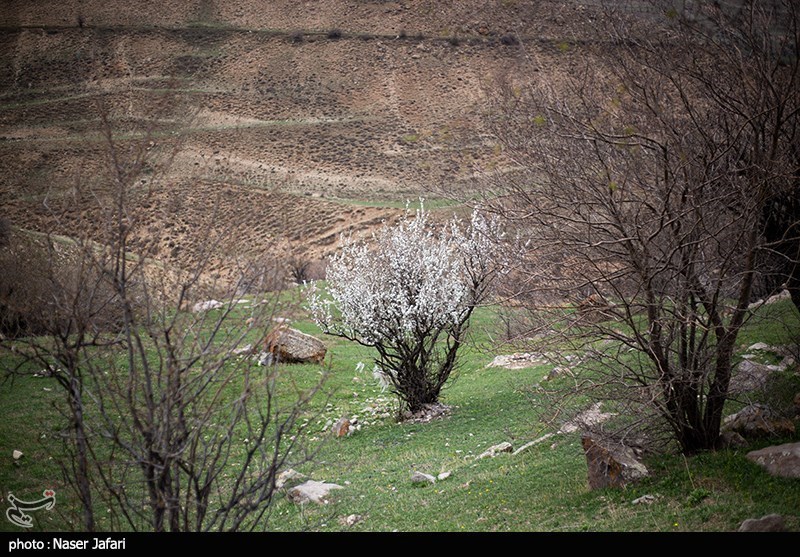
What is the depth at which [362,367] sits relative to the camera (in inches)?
785

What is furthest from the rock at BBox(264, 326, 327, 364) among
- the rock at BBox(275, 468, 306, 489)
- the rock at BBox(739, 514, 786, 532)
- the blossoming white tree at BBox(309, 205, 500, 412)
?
the rock at BBox(739, 514, 786, 532)

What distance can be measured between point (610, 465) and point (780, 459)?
178cm

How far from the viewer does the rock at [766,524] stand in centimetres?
588

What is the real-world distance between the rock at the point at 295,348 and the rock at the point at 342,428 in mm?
4898

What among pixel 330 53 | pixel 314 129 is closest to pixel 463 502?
pixel 314 129

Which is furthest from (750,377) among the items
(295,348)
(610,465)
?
(295,348)

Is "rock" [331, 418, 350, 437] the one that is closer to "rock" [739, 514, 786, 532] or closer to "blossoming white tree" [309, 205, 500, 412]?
"blossoming white tree" [309, 205, 500, 412]

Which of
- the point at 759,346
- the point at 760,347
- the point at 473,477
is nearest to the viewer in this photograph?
the point at 473,477

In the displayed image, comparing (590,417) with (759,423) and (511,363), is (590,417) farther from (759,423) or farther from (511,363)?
(511,363)

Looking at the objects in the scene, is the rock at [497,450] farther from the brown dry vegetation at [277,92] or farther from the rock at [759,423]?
the brown dry vegetation at [277,92]

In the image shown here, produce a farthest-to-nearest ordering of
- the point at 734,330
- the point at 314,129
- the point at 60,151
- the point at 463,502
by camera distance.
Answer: the point at 314,129, the point at 60,151, the point at 463,502, the point at 734,330

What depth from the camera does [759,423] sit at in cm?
847
